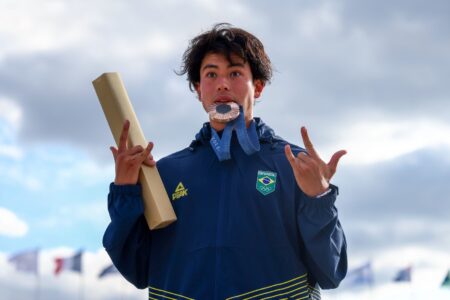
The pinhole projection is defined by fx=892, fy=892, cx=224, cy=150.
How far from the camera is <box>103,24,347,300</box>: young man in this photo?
663 centimetres

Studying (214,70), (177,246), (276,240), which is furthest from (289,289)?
(214,70)

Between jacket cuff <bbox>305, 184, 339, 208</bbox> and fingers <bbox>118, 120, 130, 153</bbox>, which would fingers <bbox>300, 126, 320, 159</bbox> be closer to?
jacket cuff <bbox>305, 184, 339, 208</bbox>

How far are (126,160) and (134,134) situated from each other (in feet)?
1.44

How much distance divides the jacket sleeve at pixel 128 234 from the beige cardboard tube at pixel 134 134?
86 mm

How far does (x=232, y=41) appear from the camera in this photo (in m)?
7.39

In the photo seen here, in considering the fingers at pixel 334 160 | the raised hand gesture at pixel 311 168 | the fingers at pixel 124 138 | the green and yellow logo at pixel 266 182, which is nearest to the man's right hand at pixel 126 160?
the fingers at pixel 124 138

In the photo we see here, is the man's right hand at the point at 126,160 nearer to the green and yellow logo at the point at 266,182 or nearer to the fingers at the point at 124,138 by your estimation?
the fingers at the point at 124,138

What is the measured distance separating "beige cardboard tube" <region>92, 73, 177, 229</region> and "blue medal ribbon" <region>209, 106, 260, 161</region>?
1.76 feet

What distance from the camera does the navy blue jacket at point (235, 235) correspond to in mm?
6648

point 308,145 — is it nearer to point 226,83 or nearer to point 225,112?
point 225,112

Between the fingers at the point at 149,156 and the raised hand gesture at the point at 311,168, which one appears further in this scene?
the fingers at the point at 149,156

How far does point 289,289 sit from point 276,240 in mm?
382

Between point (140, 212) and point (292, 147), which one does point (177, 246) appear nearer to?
point (140, 212)

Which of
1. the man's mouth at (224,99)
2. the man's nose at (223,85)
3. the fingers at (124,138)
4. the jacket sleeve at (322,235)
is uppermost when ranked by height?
the man's nose at (223,85)
